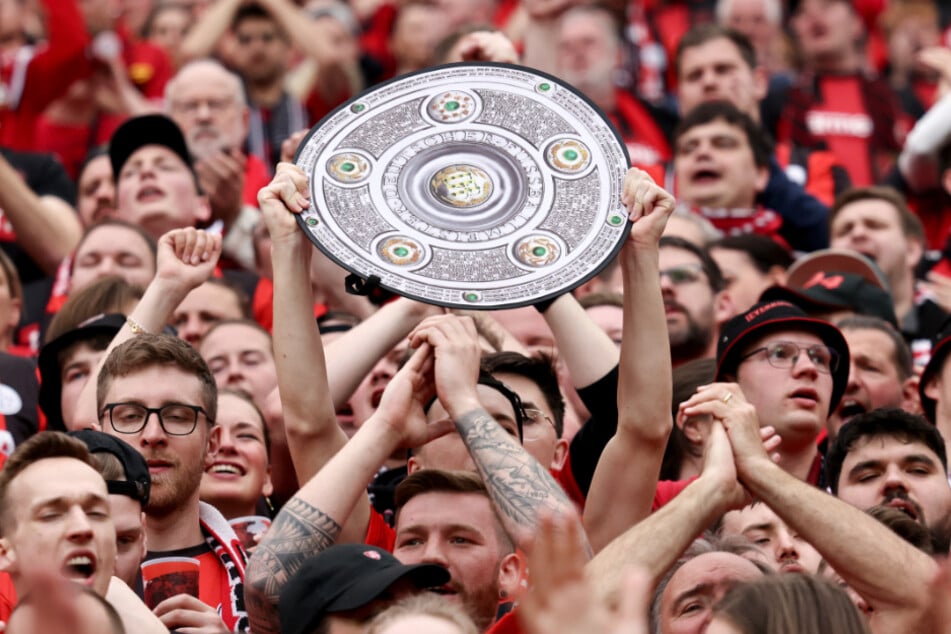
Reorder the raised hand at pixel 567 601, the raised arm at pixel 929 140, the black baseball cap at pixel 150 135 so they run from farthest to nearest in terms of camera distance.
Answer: the raised arm at pixel 929 140 → the black baseball cap at pixel 150 135 → the raised hand at pixel 567 601

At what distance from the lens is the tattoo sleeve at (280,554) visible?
19.1 feet

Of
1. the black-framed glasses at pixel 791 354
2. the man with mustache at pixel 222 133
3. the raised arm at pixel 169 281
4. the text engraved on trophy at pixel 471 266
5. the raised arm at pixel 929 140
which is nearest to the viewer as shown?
the text engraved on trophy at pixel 471 266

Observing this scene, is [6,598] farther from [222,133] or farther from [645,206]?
[222,133]

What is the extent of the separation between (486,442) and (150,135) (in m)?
4.31

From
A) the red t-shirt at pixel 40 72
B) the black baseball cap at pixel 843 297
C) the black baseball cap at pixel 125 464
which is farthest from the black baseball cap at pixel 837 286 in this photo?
the red t-shirt at pixel 40 72

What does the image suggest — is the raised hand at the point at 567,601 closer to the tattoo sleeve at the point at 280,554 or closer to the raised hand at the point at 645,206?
the tattoo sleeve at the point at 280,554

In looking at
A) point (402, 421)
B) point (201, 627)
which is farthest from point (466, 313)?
point (201, 627)

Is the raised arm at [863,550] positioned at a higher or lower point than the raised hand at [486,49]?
lower

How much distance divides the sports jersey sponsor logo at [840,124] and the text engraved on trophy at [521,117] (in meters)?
6.81

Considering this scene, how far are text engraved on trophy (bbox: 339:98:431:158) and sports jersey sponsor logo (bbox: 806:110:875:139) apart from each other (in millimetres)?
6961

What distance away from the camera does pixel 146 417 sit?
6625mm

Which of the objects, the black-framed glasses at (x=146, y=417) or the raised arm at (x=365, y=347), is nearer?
the black-framed glasses at (x=146, y=417)

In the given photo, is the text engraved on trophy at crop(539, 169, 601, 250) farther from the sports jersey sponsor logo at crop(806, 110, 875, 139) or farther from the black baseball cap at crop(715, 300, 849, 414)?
the sports jersey sponsor logo at crop(806, 110, 875, 139)

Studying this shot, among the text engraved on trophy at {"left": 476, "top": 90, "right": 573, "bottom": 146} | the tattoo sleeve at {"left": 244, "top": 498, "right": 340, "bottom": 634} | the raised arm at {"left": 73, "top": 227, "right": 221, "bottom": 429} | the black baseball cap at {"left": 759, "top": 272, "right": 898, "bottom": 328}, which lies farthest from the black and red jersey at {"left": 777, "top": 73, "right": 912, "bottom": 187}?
the tattoo sleeve at {"left": 244, "top": 498, "right": 340, "bottom": 634}
